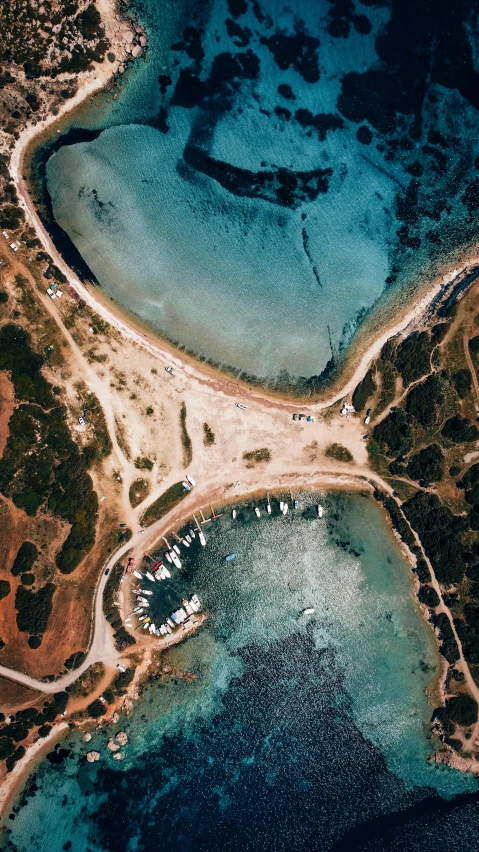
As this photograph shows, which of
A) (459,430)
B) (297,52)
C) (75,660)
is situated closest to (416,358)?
(459,430)

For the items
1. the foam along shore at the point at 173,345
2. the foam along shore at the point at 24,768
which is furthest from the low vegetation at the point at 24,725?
the foam along shore at the point at 173,345

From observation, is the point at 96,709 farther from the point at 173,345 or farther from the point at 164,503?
the point at 173,345

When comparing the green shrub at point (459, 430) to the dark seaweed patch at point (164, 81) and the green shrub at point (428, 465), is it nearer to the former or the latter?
the green shrub at point (428, 465)

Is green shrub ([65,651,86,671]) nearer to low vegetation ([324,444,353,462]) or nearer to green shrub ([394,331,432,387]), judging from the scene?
low vegetation ([324,444,353,462])

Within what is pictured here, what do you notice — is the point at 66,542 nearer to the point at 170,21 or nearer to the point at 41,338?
the point at 41,338

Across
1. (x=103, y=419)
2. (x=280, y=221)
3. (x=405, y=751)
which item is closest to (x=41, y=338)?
(x=103, y=419)

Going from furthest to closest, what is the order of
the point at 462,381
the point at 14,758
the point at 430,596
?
1. the point at 430,596
2. the point at 14,758
3. the point at 462,381

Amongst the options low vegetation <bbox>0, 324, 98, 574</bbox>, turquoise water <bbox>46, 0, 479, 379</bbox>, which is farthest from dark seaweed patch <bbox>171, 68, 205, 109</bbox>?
low vegetation <bbox>0, 324, 98, 574</bbox>
